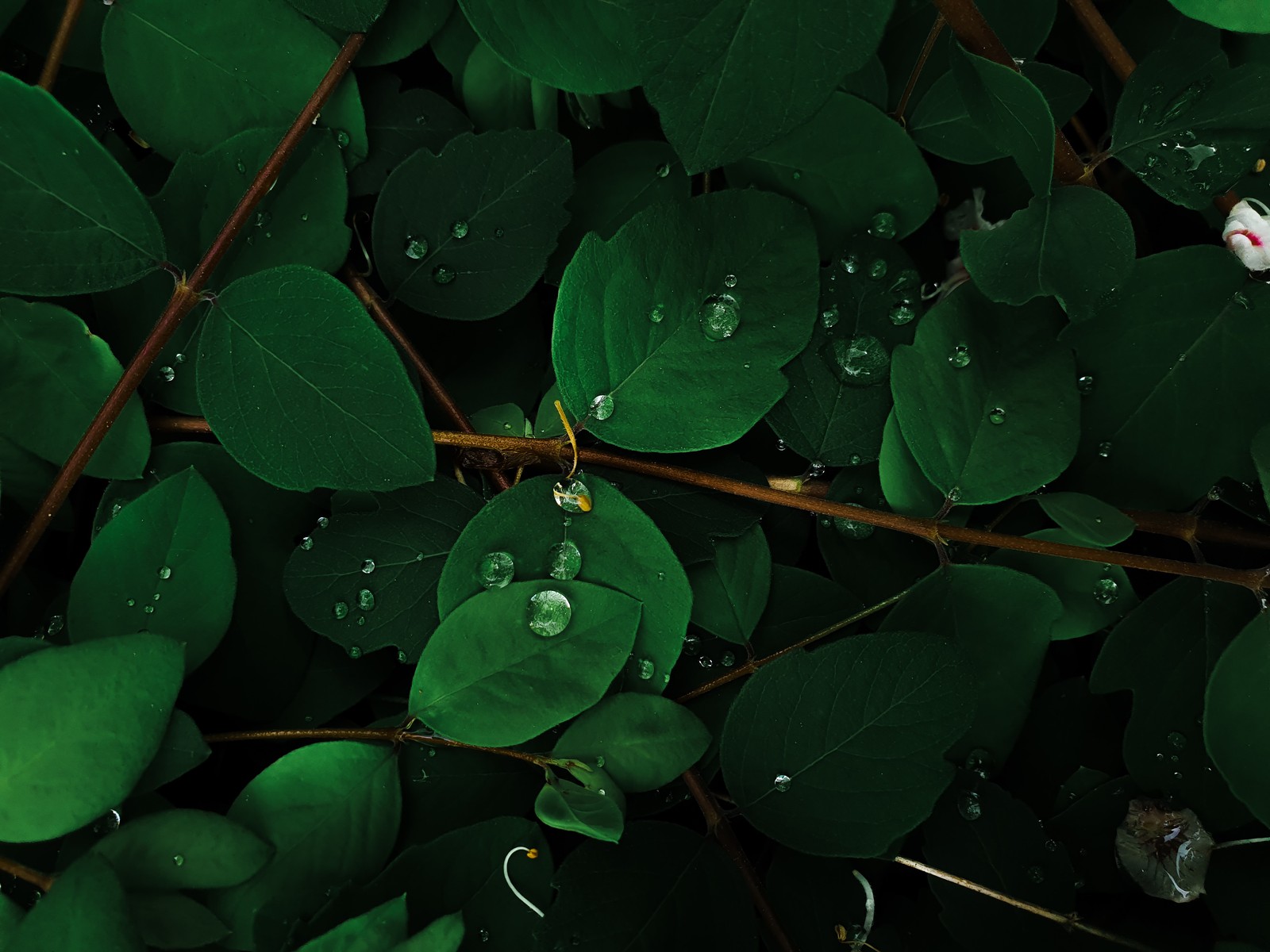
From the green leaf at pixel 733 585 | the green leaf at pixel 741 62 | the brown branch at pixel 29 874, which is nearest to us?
the green leaf at pixel 741 62

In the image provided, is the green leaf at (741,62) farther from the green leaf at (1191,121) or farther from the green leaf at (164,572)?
the green leaf at (164,572)

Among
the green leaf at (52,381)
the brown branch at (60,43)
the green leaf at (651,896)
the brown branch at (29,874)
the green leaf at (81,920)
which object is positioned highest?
the brown branch at (60,43)

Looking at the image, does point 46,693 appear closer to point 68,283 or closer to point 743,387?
point 68,283

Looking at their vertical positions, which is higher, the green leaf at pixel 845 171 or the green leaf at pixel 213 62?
the green leaf at pixel 213 62

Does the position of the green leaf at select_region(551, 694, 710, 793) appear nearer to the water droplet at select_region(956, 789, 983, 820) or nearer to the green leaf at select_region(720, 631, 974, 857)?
the green leaf at select_region(720, 631, 974, 857)

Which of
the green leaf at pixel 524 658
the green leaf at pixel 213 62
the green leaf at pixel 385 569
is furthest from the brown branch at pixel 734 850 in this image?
the green leaf at pixel 213 62

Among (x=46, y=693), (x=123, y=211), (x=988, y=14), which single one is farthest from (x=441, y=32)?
(x=46, y=693)
